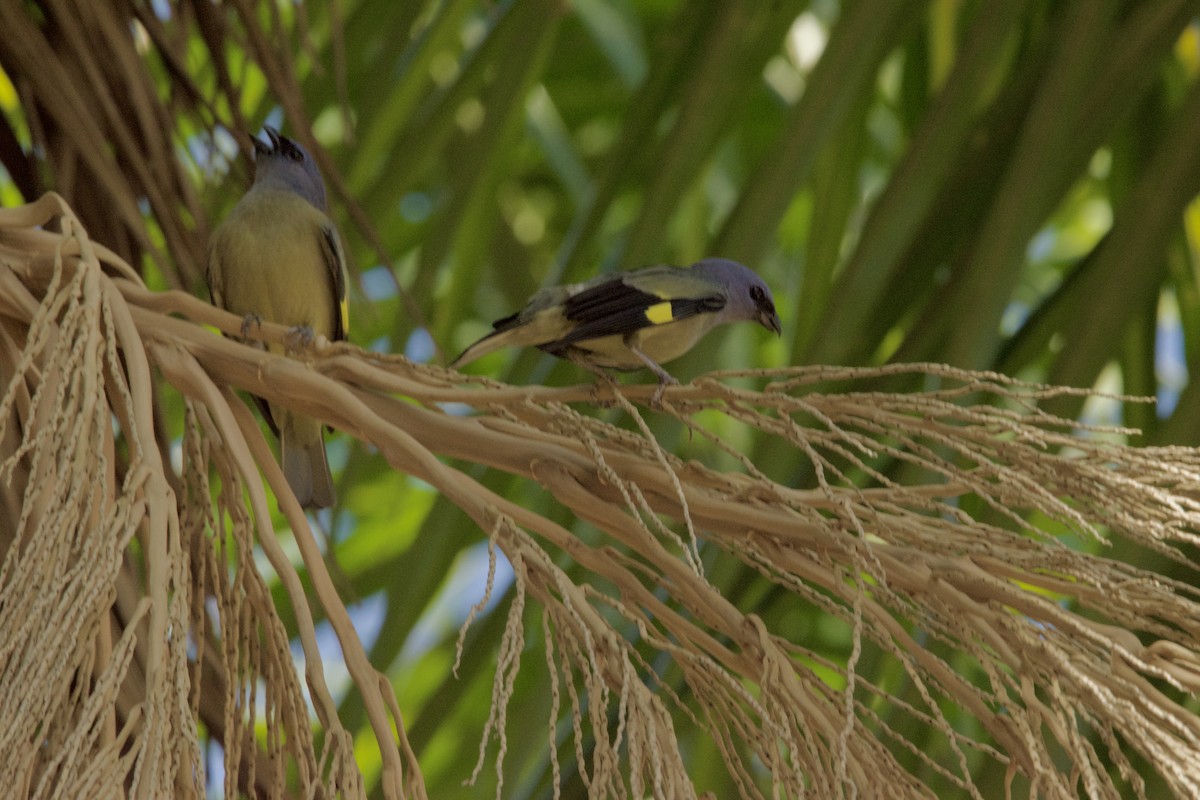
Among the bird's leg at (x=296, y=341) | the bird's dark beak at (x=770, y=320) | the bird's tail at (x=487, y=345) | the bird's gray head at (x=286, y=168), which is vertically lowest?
the bird's leg at (x=296, y=341)

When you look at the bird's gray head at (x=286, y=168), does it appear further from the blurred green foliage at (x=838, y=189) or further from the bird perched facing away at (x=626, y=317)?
the bird perched facing away at (x=626, y=317)

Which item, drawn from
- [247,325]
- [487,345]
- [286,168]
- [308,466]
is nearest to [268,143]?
[286,168]

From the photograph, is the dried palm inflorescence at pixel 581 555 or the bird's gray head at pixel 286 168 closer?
the dried palm inflorescence at pixel 581 555

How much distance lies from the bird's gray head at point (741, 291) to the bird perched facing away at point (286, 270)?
698 mm

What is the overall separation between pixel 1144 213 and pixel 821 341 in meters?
0.50

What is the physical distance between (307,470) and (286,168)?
1.92 ft

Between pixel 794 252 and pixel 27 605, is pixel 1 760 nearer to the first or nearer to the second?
pixel 27 605

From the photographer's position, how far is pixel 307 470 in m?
2.62

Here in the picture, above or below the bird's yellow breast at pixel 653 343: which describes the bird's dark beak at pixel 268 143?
above

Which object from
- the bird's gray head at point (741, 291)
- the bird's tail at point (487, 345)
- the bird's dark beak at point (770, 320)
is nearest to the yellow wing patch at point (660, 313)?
the bird's gray head at point (741, 291)

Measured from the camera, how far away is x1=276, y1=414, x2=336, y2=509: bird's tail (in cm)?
261

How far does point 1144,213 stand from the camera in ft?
6.95

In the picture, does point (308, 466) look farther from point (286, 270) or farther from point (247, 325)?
point (247, 325)

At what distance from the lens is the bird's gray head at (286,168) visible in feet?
8.83
